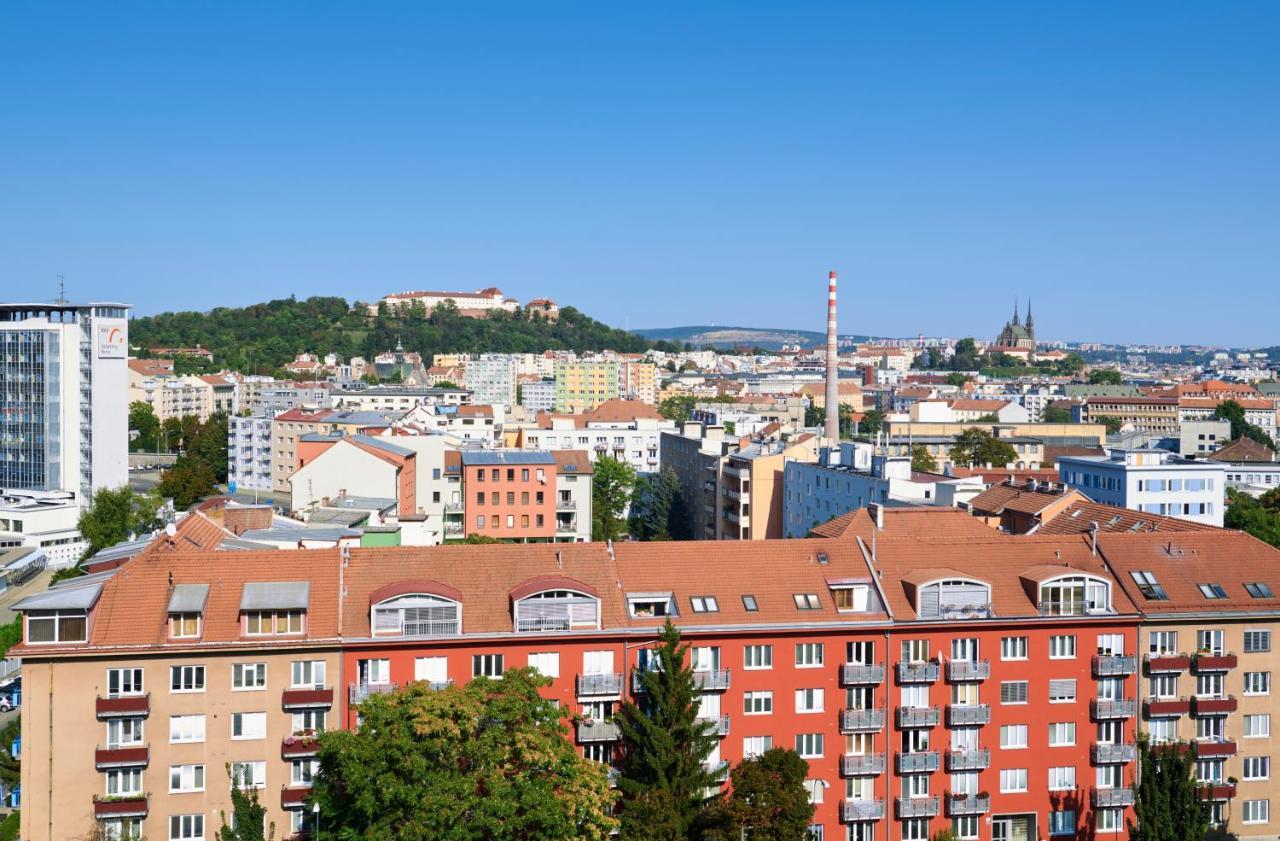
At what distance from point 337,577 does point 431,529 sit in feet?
102

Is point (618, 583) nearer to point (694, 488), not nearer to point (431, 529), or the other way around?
point (431, 529)

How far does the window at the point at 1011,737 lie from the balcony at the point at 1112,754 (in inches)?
64.2

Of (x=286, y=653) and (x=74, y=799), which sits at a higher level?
(x=286, y=653)

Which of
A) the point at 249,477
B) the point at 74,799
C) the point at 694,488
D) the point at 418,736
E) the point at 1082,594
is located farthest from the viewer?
the point at 249,477

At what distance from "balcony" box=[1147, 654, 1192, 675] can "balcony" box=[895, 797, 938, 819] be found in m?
5.96

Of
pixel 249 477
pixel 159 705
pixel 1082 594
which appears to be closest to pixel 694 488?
pixel 249 477

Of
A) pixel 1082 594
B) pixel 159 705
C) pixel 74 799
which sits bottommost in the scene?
pixel 74 799

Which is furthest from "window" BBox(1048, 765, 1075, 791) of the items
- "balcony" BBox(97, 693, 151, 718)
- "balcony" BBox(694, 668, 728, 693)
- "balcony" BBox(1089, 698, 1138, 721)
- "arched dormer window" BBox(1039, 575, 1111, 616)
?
"balcony" BBox(97, 693, 151, 718)

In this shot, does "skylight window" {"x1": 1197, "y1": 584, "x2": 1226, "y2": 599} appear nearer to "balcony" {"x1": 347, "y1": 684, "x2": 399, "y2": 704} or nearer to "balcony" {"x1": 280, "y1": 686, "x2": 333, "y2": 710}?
"balcony" {"x1": 347, "y1": 684, "x2": 399, "y2": 704}

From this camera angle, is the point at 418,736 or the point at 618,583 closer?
the point at 418,736

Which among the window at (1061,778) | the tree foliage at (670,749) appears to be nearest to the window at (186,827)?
the tree foliage at (670,749)

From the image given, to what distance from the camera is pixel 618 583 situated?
28.6 m

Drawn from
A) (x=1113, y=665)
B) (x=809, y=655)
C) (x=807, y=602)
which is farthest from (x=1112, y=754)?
(x=807, y=602)

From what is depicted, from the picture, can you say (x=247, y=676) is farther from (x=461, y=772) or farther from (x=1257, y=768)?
(x=1257, y=768)
